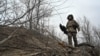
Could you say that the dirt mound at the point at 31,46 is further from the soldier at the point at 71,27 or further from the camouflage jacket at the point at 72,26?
the camouflage jacket at the point at 72,26

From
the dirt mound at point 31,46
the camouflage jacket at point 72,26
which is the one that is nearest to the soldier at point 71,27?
the camouflage jacket at point 72,26

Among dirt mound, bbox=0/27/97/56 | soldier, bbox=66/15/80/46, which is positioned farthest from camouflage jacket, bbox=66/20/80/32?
dirt mound, bbox=0/27/97/56

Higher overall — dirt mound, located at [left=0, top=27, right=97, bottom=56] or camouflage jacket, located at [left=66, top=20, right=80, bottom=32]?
camouflage jacket, located at [left=66, top=20, right=80, bottom=32]

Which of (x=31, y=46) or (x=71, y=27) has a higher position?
(x=71, y=27)

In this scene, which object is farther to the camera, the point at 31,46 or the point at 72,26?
the point at 72,26

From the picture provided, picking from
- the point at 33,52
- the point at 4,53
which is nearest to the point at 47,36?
the point at 33,52

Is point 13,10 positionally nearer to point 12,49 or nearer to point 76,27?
point 12,49

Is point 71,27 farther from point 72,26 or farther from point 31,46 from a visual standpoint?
point 31,46

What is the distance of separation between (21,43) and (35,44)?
73 cm

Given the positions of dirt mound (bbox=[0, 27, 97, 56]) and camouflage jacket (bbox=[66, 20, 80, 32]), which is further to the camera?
camouflage jacket (bbox=[66, 20, 80, 32])

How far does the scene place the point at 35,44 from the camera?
10.6 m

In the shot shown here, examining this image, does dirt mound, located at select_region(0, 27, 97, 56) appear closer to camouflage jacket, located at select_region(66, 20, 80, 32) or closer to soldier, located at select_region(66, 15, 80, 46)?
soldier, located at select_region(66, 15, 80, 46)

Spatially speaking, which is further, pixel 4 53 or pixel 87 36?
pixel 87 36

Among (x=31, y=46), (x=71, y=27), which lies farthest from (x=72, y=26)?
(x=31, y=46)
